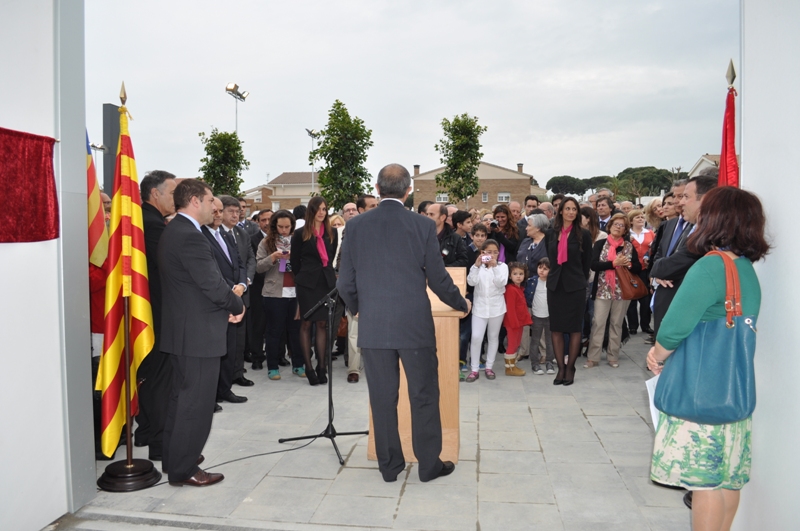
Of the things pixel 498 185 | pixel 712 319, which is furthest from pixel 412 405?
pixel 498 185

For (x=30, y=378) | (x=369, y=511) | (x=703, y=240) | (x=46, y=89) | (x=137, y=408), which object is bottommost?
(x=369, y=511)

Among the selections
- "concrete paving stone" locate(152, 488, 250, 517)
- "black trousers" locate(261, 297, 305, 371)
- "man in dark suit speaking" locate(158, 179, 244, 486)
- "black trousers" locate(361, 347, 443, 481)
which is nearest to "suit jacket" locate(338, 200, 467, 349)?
"black trousers" locate(361, 347, 443, 481)

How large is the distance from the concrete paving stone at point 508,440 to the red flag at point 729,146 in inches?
96.4

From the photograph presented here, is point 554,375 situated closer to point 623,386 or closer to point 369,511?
point 623,386

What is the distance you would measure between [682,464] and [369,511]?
1.88m

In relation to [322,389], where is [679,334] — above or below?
above

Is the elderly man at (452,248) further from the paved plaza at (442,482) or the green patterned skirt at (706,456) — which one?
the green patterned skirt at (706,456)

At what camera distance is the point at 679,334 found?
2.73 m

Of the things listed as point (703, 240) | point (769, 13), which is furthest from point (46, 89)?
point (769, 13)

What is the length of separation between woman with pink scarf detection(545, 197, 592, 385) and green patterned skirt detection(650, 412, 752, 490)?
159 inches

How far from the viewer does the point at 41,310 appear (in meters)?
3.64

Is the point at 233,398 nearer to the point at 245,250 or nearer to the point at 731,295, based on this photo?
the point at 245,250

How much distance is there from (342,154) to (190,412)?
17899mm

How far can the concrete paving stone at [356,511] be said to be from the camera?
12.2ft
